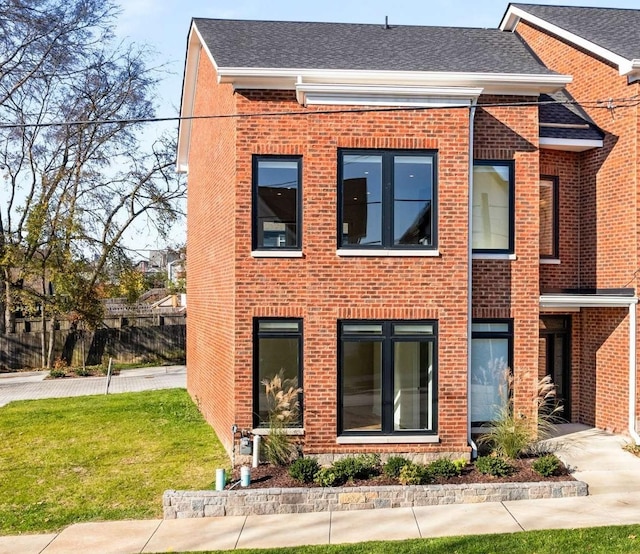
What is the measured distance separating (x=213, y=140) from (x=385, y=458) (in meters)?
7.26

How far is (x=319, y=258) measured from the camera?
35.4 ft

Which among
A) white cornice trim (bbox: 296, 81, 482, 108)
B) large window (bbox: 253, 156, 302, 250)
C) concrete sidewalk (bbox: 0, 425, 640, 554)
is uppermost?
white cornice trim (bbox: 296, 81, 482, 108)

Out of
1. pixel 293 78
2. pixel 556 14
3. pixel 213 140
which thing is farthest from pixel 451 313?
pixel 556 14

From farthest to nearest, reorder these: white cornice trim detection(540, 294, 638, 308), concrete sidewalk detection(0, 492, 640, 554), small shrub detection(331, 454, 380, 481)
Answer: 1. white cornice trim detection(540, 294, 638, 308)
2. small shrub detection(331, 454, 380, 481)
3. concrete sidewalk detection(0, 492, 640, 554)

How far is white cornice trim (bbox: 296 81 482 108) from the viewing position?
10625 mm

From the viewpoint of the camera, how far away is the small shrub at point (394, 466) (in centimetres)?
991

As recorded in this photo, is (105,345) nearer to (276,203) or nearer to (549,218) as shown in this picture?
(276,203)

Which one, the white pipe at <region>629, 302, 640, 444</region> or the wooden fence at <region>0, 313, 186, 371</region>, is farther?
the wooden fence at <region>0, 313, 186, 371</region>

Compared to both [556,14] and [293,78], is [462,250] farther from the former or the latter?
[556,14]

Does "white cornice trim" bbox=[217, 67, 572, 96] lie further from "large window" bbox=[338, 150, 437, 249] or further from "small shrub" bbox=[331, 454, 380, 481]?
"small shrub" bbox=[331, 454, 380, 481]

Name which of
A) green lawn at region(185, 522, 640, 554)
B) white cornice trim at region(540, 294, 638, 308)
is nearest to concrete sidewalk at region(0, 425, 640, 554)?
green lawn at region(185, 522, 640, 554)

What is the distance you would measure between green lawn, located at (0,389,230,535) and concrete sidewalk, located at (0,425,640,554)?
1.89 ft

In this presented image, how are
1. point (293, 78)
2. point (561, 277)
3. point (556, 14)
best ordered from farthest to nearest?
point (556, 14) → point (561, 277) → point (293, 78)

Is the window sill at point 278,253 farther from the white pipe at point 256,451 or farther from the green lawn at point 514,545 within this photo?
the green lawn at point 514,545
